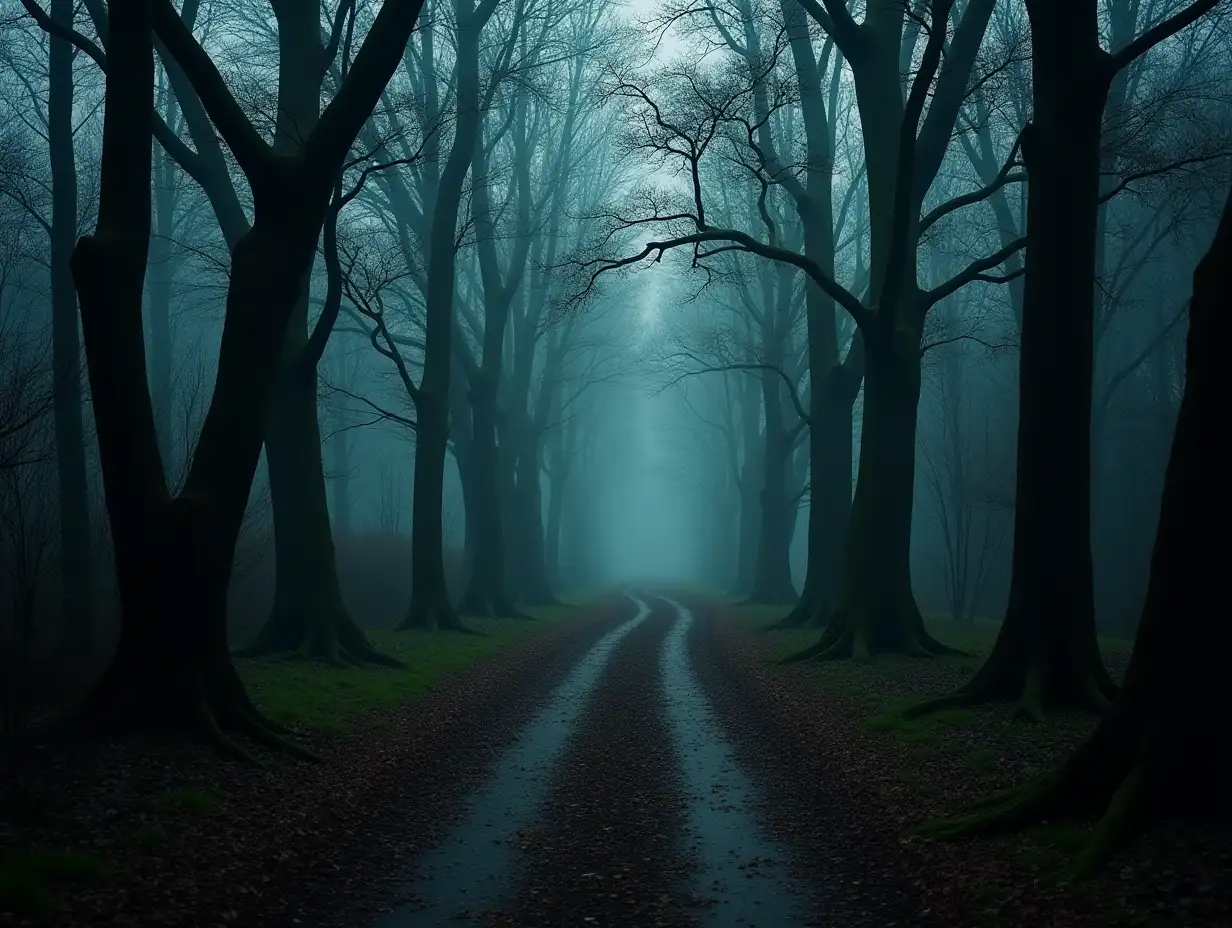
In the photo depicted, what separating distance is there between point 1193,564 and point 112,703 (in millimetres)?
8801

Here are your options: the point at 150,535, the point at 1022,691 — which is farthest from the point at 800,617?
the point at 150,535

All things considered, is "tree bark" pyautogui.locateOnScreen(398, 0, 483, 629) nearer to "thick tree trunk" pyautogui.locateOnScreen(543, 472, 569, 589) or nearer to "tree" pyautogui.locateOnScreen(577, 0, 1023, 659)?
"tree" pyautogui.locateOnScreen(577, 0, 1023, 659)

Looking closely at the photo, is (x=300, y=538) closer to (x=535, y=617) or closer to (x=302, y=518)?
(x=302, y=518)

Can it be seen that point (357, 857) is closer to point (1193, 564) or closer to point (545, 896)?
point (545, 896)

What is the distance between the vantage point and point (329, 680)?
14.9 metres

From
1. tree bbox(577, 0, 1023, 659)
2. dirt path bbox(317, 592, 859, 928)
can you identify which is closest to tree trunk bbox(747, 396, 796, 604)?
tree bbox(577, 0, 1023, 659)

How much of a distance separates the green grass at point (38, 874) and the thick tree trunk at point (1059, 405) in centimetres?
865

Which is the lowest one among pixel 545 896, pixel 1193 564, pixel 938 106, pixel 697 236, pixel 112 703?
pixel 545 896

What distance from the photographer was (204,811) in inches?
307

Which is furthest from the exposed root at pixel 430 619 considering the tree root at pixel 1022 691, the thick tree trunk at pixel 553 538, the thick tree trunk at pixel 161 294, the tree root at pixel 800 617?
the thick tree trunk at pixel 553 538

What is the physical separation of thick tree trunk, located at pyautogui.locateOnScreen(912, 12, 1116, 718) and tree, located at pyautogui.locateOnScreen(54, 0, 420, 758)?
22.1ft

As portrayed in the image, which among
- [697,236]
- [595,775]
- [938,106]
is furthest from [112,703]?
[938,106]

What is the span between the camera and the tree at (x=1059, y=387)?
11.0 m

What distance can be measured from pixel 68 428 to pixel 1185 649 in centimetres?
1426
